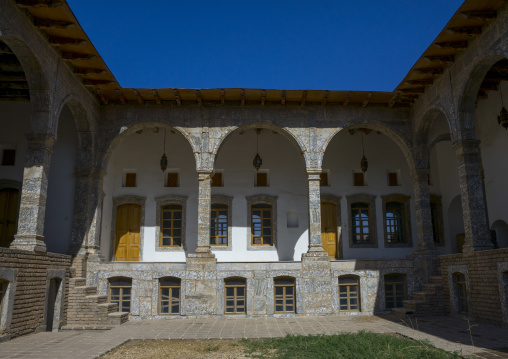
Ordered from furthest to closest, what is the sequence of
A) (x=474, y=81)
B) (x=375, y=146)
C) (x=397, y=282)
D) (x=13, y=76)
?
(x=375, y=146), (x=397, y=282), (x=13, y=76), (x=474, y=81)

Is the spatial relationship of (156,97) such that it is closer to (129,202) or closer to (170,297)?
(129,202)

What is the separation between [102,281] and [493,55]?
12379 millimetres

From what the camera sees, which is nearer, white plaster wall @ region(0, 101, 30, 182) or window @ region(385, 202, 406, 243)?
white plaster wall @ region(0, 101, 30, 182)

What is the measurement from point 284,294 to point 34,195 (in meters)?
7.57

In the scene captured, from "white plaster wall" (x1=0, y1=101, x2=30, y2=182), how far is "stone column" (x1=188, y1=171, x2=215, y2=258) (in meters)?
6.36

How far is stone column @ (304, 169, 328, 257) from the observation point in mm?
13984

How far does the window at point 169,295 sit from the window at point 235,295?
1.48 m

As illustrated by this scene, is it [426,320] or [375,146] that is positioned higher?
[375,146]

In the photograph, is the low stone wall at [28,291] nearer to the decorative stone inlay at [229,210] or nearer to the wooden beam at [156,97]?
the wooden beam at [156,97]

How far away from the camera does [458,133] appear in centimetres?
1217

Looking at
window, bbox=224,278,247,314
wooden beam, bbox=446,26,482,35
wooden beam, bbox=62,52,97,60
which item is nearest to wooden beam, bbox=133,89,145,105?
wooden beam, bbox=62,52,97,60

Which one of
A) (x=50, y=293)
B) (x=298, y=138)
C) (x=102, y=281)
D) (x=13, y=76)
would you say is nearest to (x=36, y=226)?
(x=50, y=293)

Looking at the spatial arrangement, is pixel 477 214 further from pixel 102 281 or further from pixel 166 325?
pixel 102 281

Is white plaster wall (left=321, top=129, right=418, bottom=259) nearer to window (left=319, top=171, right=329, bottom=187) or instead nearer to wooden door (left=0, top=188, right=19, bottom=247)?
window (left=319, top=171, right=329, bottom=187)
